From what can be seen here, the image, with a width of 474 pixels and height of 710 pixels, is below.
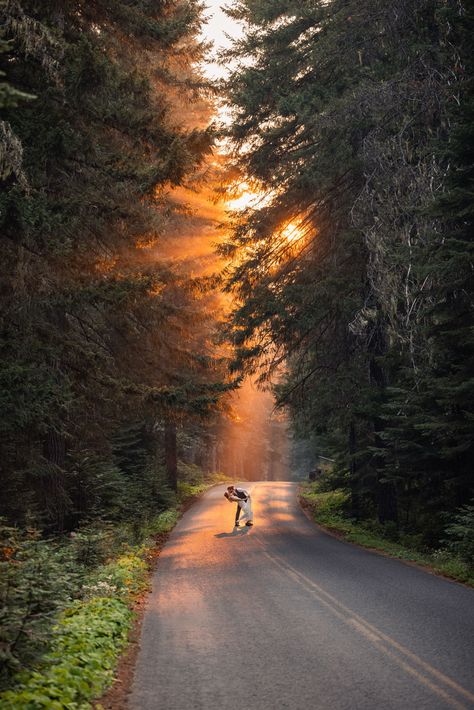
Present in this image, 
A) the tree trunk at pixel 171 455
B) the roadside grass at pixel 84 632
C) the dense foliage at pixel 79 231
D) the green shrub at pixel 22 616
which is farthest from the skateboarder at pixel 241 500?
the green shrub at pixel 22 616

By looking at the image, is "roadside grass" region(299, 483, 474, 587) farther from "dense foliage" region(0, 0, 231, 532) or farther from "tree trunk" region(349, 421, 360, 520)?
"dense foliage" region(0, 0, 231, 532)

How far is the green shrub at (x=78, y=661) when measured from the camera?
17.9 ft

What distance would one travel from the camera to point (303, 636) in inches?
338

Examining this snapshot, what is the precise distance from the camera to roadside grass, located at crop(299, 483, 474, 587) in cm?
1327

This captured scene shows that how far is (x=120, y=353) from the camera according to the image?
50.0 ft

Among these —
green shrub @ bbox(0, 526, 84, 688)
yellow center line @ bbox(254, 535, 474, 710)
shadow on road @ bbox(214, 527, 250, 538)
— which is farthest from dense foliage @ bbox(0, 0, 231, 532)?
shadow on road @ bbox(214, 527, 250, 538)

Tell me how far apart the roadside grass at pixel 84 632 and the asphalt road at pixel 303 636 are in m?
0.44

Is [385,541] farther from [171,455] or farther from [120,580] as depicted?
[171,455]

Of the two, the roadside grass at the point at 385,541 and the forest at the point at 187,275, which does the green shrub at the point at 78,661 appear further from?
the roadside grass at the point at 385,541

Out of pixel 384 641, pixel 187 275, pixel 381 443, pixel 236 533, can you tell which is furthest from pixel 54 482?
pixel 381 443

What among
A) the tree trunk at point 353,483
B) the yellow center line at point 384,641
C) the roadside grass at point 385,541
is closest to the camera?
the yellow center line at point 384,641

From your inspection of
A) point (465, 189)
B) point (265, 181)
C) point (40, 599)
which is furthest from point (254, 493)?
point (40, 599)

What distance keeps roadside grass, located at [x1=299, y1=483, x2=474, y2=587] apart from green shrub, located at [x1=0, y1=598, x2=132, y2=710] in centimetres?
740

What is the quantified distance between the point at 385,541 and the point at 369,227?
957 cm
